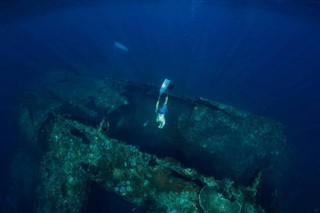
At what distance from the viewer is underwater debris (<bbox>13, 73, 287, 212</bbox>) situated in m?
4.64

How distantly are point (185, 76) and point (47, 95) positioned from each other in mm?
11419

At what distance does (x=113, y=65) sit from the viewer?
20.2 meters

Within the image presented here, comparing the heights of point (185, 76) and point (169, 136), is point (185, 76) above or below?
below

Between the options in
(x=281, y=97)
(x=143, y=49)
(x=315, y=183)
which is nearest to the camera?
(x=315, y=183)

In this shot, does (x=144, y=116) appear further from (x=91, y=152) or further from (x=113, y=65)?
(x=113, y=65)

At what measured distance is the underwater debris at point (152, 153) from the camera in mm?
4637

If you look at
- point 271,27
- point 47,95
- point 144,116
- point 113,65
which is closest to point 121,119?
point 144,116

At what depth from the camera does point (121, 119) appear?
6387 millimetres

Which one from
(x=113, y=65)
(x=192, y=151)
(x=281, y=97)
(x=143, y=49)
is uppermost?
(x=192, y=151)

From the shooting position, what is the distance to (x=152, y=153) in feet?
17.4

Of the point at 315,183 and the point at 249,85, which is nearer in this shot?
the point at 315,183

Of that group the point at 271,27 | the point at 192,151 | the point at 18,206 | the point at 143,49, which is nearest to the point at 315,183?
the point at 192,151

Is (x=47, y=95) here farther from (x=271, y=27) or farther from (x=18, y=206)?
(x=271, y=27)

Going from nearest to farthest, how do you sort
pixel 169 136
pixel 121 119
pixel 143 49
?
pixel 169 136 < pixel 121 119 < pixel 143 49
